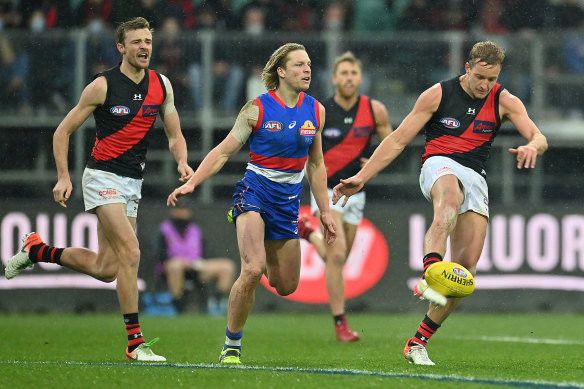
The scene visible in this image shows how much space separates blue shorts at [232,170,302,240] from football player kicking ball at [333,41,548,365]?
1.38 feet

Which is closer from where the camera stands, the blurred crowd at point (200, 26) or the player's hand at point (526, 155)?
the player's hand at point (526, 155)

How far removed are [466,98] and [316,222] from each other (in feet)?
20.8

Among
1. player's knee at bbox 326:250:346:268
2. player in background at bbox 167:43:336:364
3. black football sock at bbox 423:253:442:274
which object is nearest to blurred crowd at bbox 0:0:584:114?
player's knee at bbox 326:250:346:268

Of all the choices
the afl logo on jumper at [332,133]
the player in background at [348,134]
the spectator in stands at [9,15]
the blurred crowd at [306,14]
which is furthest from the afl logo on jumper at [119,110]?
the spectator in stands at [9,15]

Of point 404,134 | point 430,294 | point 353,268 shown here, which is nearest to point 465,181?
point 404,134

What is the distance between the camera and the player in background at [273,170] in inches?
327

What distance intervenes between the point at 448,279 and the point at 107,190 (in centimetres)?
289

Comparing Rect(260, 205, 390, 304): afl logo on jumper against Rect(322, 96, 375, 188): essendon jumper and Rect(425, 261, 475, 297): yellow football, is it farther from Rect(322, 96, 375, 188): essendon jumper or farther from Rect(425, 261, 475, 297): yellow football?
Rect(425, 261, 475, 297): yellow football

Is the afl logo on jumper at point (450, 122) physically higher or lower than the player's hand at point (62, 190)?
higher

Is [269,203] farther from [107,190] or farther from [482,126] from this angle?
[482,126]

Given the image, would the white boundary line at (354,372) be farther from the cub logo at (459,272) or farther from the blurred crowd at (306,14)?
the blurred crowd at (306,14)

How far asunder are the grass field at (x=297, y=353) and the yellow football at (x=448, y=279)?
56cm

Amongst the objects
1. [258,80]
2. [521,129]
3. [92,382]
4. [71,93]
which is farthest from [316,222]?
[92,382]

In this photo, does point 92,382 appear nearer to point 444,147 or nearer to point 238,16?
point 444,147
